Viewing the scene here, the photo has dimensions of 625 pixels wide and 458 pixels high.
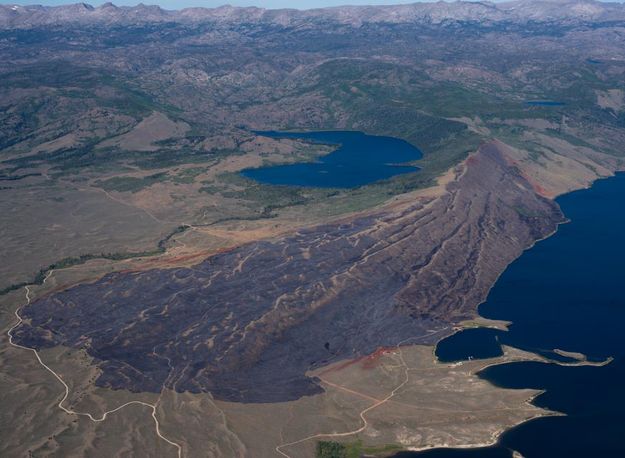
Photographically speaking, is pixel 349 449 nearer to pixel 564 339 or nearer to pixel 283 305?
pixel 283 305

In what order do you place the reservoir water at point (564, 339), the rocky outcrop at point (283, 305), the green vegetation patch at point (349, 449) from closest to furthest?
1. the green vegetation patch at point (349, 449)
2. the reservoir water at point (564, 339)
3. the rocky outcrop at point (283, 305)

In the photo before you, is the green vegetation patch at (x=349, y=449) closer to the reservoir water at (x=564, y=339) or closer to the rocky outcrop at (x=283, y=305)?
the reservoir water at (x=564, y=339)

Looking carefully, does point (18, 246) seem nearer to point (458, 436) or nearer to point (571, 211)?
point (458, 436)

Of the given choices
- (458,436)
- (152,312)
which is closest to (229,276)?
(152,312)

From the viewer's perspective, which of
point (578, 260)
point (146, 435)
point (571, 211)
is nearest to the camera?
point (146, 435)

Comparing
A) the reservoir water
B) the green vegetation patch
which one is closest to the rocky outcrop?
the reservoir water

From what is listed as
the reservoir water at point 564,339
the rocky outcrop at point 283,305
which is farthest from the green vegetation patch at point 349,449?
the rocky outcrop at point 283,305

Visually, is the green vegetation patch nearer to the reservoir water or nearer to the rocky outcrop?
the reservoir water

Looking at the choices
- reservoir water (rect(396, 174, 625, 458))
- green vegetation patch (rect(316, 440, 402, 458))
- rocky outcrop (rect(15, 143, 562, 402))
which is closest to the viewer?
green vegetation patch (rect(316, 440, 402, 458))

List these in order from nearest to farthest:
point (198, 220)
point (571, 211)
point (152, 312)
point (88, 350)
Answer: point (88, 350) < point (152, 312) < point (198, 220) < point (571, 211)
